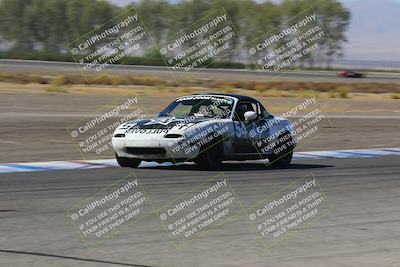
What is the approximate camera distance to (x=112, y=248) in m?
7.18

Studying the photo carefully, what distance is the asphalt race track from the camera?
270 inches

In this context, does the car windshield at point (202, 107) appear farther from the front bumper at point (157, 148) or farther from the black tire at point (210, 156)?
the front bumper at point (157, 148)

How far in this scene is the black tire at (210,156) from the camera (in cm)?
1338

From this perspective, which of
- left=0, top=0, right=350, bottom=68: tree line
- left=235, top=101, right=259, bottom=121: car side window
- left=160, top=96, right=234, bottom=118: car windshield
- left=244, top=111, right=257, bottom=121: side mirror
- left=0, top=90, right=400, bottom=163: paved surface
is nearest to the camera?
left=244, top=111, right=257, bottom=121: side mirror

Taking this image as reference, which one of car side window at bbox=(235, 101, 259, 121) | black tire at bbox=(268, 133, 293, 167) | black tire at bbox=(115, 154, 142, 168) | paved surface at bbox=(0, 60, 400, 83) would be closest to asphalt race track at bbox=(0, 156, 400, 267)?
black tire at bbox=(115, 154, 142, 168)

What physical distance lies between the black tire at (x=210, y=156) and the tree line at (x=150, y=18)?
11042 cm

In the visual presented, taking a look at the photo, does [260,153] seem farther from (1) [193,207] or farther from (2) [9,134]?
(2) [9,134]

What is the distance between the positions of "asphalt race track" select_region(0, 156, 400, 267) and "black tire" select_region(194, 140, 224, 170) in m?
0.25

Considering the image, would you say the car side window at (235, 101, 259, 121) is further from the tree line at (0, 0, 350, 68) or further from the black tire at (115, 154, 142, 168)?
the tree line at (0, 0, 350, 68)

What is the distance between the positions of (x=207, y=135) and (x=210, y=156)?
0.40 metres

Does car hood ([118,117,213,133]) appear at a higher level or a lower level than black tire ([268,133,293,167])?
higher

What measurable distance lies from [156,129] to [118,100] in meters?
18.8

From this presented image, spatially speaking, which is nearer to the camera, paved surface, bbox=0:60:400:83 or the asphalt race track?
the asphalt race track

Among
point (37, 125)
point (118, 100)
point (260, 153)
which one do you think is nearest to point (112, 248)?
point (260, 153)
